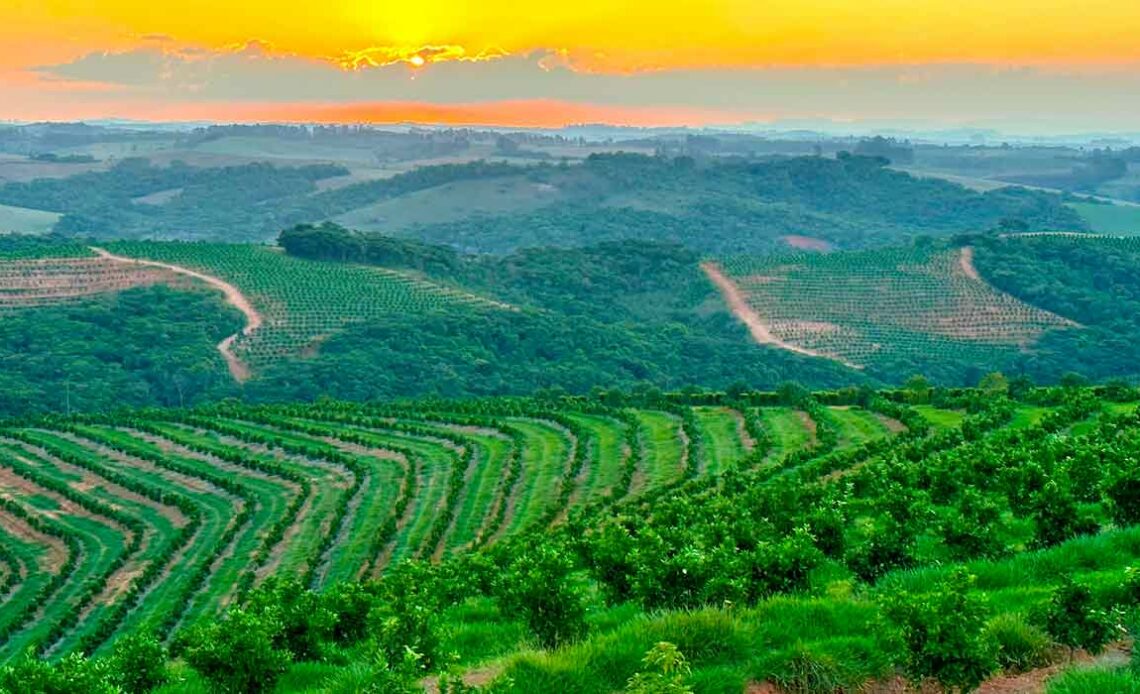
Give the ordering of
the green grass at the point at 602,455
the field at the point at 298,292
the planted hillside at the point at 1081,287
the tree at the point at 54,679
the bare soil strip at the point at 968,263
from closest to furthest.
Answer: the tree at the point at 54,679 < the green grass at the point at 602,455 < the field at the point at 298,292 < the planted hillside at the point at 1081,287 < the bare soil strip at the point at 968,263

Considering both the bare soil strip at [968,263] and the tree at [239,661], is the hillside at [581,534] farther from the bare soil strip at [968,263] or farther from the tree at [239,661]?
the bare soil strip at [968,263]

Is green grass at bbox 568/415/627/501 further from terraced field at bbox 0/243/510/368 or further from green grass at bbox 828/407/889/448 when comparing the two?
terraced field at bbox 0/243/510/368

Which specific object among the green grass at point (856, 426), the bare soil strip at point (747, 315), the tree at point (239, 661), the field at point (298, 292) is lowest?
the bare soil strip at point (747, 315)

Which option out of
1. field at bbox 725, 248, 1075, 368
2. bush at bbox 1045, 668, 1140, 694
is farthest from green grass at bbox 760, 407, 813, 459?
field at bbox 725, 248, 1075, 368

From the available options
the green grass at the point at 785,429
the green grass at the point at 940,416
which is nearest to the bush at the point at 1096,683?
the green grass at the point at 785,429

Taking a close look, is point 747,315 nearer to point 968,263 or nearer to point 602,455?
point 968,263

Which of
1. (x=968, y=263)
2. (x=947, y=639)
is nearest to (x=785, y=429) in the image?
(x=947, y=639)
